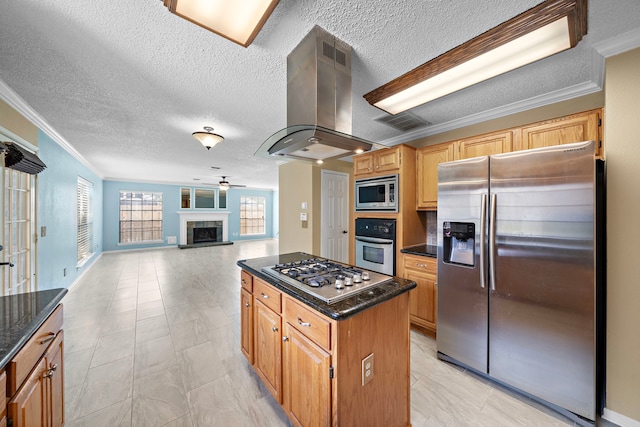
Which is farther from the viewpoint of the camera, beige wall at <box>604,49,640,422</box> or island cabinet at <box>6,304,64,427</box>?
beige wall at <box>604,49,640,422</box>

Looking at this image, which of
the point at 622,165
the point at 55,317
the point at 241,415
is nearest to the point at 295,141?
the point at 55,317

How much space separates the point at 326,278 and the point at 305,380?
58cm

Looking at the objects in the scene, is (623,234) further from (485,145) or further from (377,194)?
(377,194)

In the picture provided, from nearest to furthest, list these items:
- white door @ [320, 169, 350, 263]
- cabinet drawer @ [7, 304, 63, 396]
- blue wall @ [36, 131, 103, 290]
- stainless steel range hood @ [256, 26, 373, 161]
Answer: cabinet drawer @ [7, 304, 63, 396]
stainless steel range hood @ [256, 26, 373, 161]
blue wall @ [36, 131, 103, 290]
white door @ [320, 169, 350, 263]

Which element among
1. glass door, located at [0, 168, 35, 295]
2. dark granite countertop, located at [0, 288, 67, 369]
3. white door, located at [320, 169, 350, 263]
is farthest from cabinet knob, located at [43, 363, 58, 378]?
white door, located at [320, 169, 350, 263]

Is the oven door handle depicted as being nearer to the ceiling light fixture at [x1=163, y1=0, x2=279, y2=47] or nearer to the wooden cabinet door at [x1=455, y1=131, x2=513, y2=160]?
the wooden cabinet door at [x1=455, y1=131, x2=513, y2=160]

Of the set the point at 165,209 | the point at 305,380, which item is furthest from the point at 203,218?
the point at 305,380

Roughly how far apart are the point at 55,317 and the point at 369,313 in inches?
69.0

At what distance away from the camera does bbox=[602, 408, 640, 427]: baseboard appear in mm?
1479

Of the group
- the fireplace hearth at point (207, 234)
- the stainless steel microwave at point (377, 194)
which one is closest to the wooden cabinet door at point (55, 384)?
the stainless steel microwave at point (377, 194)

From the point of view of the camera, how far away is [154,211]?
848 cm

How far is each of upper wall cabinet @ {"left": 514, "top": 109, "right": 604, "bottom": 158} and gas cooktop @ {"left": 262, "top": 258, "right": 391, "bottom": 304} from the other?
1971mm

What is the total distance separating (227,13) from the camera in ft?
4.07

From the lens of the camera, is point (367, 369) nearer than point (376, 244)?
Yes
